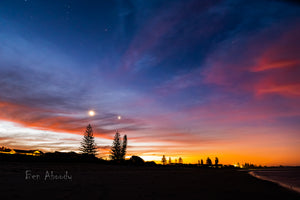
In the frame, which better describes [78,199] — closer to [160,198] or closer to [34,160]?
[160,198]

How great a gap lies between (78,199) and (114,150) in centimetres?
8842

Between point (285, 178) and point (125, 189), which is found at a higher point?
point (125, 189)

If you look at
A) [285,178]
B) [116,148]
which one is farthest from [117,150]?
[285,178]

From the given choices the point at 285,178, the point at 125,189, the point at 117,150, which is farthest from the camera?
the point at 117,150

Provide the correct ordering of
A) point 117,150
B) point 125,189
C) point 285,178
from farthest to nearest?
point 117,150 < point 285,178 < point 125,189

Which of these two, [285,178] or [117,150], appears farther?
[117,150]

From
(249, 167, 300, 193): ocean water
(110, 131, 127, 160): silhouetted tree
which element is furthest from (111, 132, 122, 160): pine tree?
(249, 167, 300, 193): ocean water

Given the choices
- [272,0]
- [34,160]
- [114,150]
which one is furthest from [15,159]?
[114,150]

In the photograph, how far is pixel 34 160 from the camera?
74.3ft

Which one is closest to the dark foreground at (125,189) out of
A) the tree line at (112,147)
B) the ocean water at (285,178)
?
the ocean water at (285,178)

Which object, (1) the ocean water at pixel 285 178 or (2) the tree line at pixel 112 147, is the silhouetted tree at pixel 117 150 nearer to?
(2) the tree line at pixel 112 147

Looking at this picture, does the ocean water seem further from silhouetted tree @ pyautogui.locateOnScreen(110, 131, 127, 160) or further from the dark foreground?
silhouetted tree @ pyautogui.locateOnScreen(110, 131, 127, 160)

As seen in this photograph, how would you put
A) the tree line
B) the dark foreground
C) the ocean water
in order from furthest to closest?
1. the tree line
2. the ocean water
3. the dark foreground

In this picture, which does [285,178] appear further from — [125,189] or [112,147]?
[112,147]
